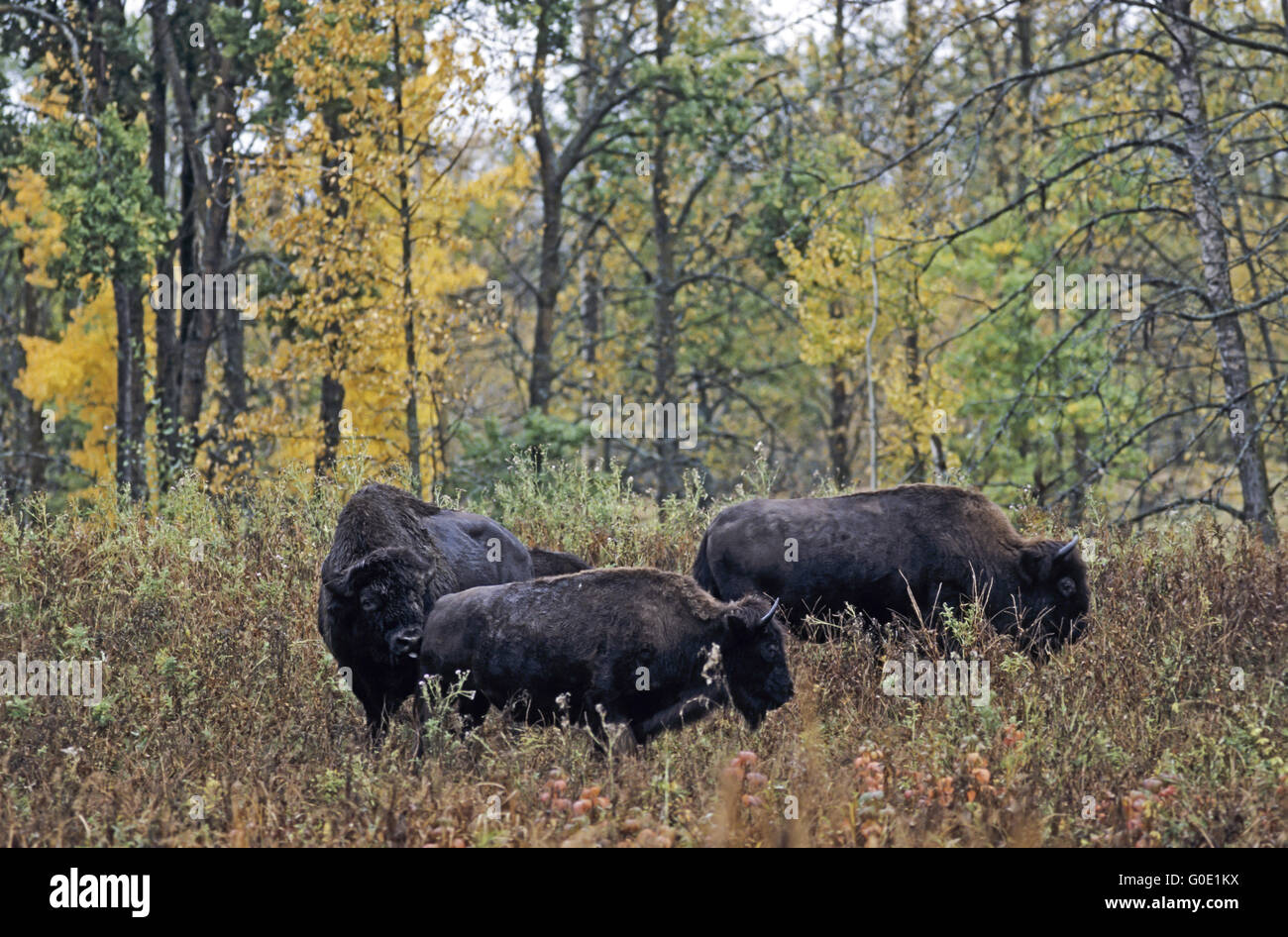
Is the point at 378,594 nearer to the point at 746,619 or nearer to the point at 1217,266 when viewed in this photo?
the point at 746,619

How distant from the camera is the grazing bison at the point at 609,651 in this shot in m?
6.96

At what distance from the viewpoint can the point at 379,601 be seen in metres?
7.31

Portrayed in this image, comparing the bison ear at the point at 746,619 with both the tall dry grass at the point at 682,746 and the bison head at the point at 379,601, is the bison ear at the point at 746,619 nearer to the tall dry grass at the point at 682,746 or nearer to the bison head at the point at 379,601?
the tall dry grass at the point at 682,746

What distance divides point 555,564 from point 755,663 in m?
2.30

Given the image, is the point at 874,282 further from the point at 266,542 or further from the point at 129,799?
the point at 129,799

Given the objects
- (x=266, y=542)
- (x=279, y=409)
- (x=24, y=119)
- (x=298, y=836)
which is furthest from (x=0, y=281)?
(x=298, y=836)

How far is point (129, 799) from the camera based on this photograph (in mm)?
6176

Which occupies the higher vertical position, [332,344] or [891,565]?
[332,344]

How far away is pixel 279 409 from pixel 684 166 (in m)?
8.14
